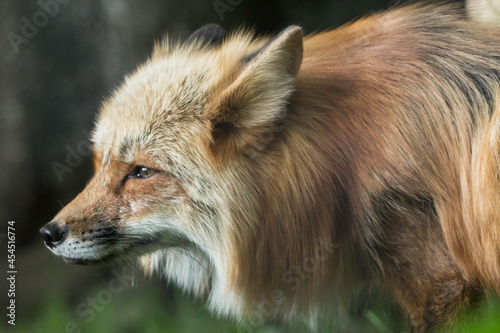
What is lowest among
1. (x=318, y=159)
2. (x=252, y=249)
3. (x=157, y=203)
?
(x=252, y=249)

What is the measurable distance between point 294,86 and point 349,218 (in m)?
0.70

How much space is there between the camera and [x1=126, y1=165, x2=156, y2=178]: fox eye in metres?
2.79

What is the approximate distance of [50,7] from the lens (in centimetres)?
443

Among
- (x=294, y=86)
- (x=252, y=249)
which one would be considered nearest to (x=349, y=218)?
(x=252, y=249)

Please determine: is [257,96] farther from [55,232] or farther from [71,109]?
[71,109]

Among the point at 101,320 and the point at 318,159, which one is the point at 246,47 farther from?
the point at 101,320
